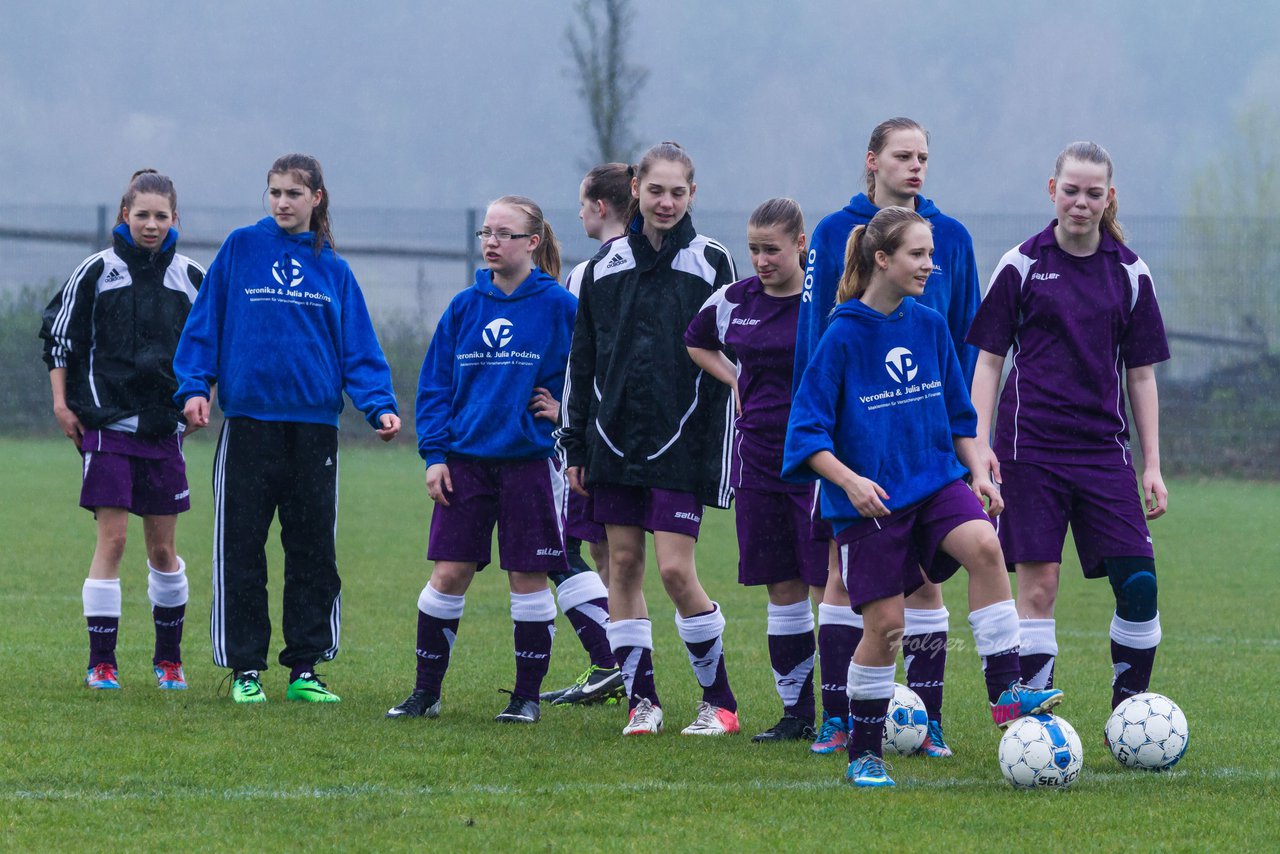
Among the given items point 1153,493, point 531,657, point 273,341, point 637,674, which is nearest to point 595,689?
point 531,657

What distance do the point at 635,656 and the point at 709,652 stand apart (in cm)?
26

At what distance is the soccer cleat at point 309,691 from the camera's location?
5.98 meters

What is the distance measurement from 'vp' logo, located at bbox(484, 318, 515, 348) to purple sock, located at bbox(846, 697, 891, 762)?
198cm

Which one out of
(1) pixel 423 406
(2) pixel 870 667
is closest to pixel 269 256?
(1) pixel 423 406

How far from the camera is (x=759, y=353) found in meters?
5.42

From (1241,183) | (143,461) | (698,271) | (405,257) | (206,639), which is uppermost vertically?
(1241,183)

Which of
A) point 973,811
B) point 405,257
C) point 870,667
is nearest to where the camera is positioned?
point 973,811

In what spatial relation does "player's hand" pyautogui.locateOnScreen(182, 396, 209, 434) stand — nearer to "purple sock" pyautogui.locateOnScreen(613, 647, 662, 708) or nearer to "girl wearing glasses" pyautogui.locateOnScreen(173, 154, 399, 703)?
"girl wearing glasses" pyautogui.locateOnScreen(173, 154, 399, 703)

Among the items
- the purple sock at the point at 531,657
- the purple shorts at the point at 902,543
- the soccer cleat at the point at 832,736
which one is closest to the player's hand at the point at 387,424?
the purple sock at the point at 531,657

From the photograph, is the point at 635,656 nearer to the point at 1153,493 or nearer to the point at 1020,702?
the point at 1020,702

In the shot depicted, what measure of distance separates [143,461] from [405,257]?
15826mm

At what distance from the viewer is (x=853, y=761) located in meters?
4.52

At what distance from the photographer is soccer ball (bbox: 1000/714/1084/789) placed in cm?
439

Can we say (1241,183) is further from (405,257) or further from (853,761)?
(853,761)
